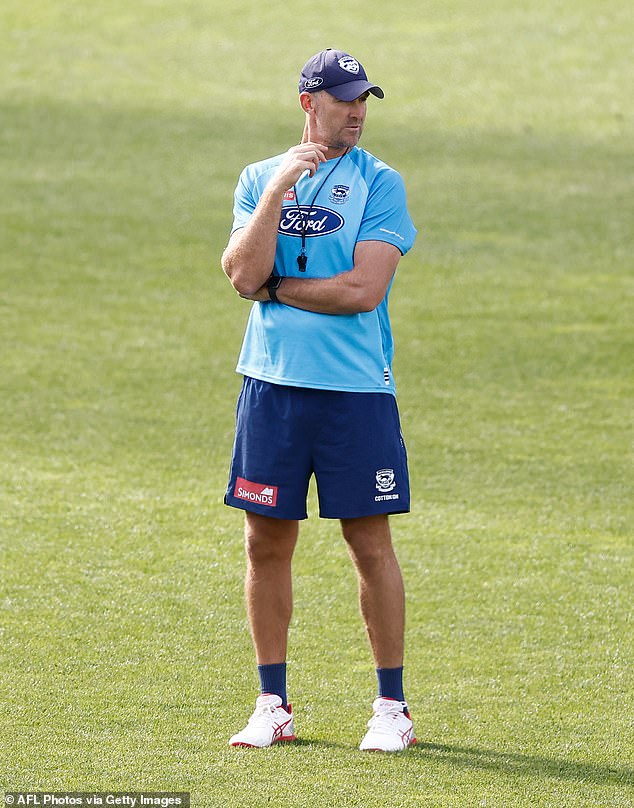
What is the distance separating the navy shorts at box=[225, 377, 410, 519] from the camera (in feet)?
12.9

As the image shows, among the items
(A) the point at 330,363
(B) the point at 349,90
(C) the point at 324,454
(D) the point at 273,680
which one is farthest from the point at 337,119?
(D) the point at 273,680

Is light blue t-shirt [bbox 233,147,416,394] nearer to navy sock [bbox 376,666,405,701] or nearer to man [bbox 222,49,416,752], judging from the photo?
man [bbox 222,49,416,752]

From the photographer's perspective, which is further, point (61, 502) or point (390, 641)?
point (61, 502)

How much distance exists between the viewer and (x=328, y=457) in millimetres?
3963

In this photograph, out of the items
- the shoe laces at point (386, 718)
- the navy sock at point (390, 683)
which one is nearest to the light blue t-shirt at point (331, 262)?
the navy sock at point (390, 683)

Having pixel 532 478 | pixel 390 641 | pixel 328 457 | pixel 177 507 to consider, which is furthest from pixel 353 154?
pixel 532 478

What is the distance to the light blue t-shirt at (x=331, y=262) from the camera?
3910mm

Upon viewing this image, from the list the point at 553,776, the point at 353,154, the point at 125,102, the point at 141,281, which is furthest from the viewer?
the point at 125,102

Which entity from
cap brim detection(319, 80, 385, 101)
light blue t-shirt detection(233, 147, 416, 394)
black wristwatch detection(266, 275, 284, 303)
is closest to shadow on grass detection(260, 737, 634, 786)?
light blue t-shirt detection(233, 147, 416, 394)

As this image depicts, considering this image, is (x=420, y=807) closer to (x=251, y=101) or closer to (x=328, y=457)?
(x=328, y=457)

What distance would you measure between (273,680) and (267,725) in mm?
147

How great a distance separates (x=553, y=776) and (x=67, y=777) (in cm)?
130

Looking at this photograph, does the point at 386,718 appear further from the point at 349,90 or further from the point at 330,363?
the point at 349,90

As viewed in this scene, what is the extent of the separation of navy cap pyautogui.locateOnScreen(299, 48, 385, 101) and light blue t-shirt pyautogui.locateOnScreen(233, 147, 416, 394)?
0.20 metres
